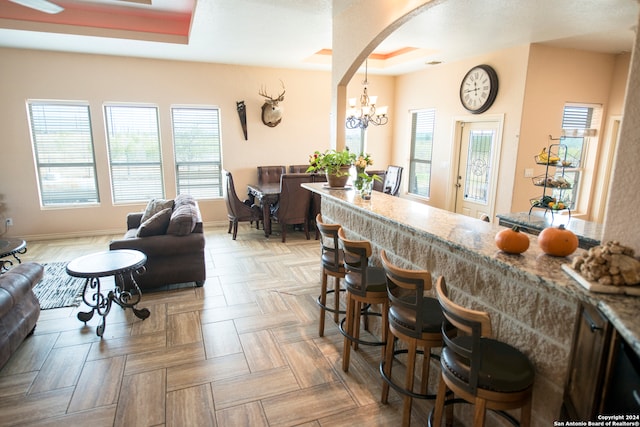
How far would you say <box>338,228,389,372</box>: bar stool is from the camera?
2.22 metres

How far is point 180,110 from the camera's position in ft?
19.6

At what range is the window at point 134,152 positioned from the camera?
5.70 meters

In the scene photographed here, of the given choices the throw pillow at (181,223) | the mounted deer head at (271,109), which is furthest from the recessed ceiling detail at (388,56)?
the throw pillow at (181,223)

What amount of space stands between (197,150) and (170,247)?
304cm

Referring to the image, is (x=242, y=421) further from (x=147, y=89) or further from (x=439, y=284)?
(x=147, y=89)

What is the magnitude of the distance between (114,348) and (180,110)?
170 inches

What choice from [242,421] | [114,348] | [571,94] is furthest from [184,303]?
[571,94]

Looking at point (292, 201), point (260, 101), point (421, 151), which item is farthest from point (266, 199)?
point (421, 151)

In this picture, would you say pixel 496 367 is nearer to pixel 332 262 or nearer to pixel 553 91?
pixel 332 262

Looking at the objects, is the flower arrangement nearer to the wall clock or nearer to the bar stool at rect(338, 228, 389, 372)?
the bar stool at rect(338, 228, 389, 372)

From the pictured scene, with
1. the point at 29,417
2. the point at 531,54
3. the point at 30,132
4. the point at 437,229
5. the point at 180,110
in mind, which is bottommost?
the point at 29,417

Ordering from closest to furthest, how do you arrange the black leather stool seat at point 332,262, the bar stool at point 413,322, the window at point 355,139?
1. the bar stool at point 413,322
2. the black leather stool seat at point 332,262
3. the window at point 355,139

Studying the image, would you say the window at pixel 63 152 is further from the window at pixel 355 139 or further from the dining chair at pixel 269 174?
the window at pixel 355 139

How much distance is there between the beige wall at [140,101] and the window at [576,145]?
10.5 ft
